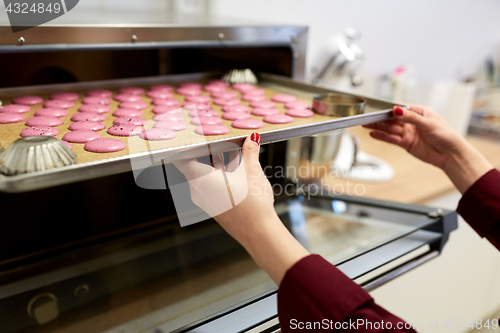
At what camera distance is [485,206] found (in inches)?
33.1

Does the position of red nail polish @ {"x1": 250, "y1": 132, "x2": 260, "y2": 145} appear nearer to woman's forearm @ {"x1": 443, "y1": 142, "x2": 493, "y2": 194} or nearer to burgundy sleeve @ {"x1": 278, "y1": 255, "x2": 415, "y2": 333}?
burgundy sleeve @ {"x1": 278, "y1": 255, "x2": 415, "y2": 333}

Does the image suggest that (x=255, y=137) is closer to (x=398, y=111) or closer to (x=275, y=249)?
(x=275, y=249)

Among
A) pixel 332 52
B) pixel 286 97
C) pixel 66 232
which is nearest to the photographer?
pixel 66 232

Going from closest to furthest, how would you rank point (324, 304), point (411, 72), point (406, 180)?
1. point (324, 304)
2. point (406, 180)
3. point (411, 72)

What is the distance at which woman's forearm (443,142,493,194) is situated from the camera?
0.88 meters

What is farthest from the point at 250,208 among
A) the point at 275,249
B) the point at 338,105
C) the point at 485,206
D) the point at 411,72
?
the point at 411,72

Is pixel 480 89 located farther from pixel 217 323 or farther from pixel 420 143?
pixel 217 323

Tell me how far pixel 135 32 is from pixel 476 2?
93.8 inches

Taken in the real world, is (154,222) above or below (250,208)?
below

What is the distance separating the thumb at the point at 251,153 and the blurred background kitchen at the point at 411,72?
1.35ft

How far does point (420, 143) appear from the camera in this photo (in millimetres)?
965

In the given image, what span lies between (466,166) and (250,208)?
592 mm

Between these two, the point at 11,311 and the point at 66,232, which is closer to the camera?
the point at 11,311

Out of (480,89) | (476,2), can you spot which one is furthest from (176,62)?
(480,89)
